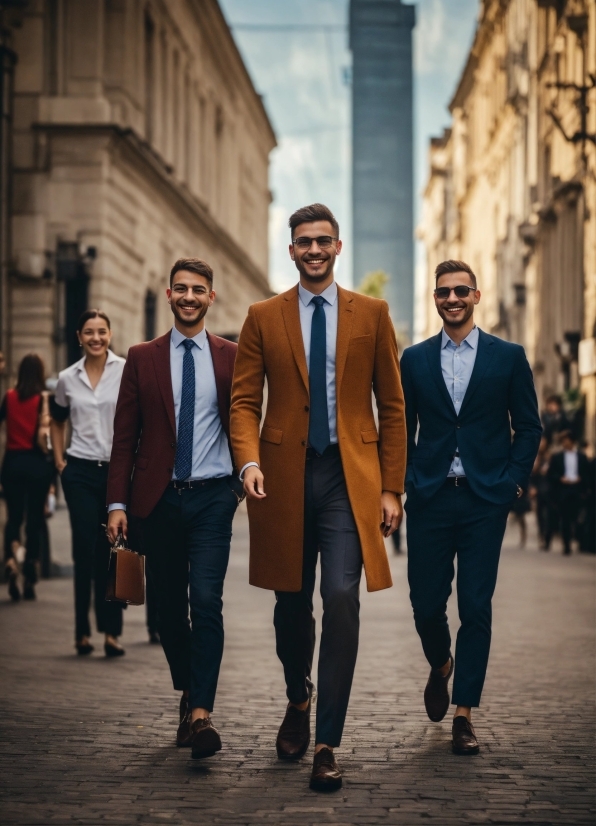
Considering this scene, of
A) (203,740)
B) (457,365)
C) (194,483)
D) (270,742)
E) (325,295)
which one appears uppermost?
(325,295)

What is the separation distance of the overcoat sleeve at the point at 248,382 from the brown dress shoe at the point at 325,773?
1165mm

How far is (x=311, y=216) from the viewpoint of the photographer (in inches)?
239

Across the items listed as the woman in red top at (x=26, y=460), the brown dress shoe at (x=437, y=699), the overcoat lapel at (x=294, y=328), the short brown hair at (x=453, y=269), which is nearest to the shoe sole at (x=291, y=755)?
the brown dress shoe at (x=437, y=699)

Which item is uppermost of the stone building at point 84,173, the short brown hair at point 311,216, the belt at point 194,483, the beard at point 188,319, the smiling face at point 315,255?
the stone building at point 84,173

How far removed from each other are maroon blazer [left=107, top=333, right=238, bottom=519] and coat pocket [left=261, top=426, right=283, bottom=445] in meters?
0.52

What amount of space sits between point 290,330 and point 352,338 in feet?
0.82

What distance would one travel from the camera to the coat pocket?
19.7ft

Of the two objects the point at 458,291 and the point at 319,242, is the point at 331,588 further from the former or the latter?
the point at 458,291

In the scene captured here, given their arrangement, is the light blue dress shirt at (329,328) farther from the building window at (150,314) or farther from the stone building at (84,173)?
the building window at (150,314)

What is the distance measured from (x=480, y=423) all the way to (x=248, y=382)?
1.15 m

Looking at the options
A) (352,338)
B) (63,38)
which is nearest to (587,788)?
(352,338)

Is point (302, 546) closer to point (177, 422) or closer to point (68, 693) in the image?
point (177, 422)

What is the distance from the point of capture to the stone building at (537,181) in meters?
31.9

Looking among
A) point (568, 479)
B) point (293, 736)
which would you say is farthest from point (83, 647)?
point (568, 479)
